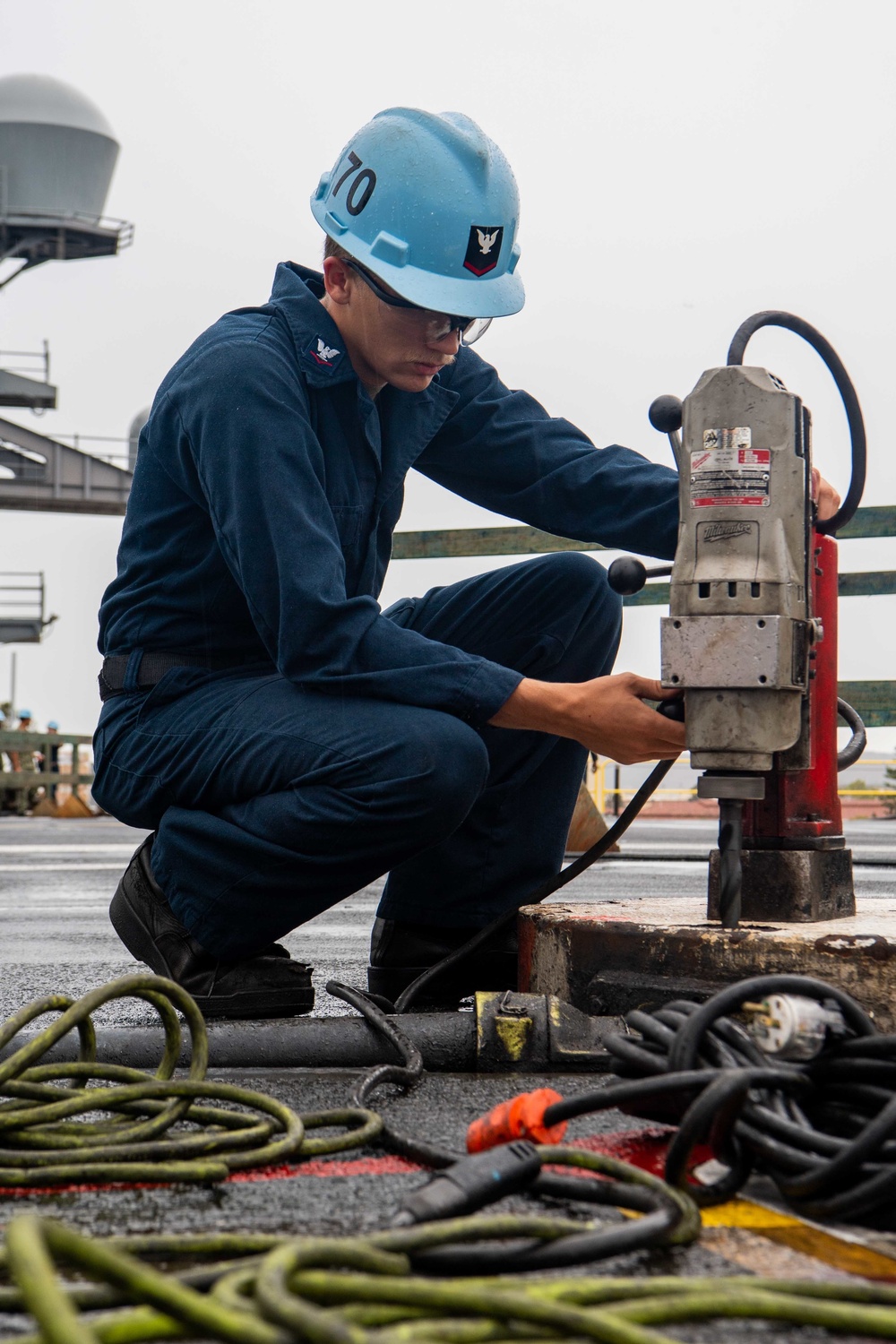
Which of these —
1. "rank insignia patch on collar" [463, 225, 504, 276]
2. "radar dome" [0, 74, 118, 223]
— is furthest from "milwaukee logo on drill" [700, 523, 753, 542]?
"radar dome" [0, 74, 118, 223]

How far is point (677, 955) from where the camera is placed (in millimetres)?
1940

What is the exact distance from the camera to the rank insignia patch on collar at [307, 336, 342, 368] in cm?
224

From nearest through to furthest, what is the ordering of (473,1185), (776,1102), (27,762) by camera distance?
(473,1185)
(776,1102)
(27,762)

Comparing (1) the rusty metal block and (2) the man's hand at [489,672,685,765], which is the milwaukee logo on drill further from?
(1) the rusty metal block

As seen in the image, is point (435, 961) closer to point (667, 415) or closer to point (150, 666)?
point (150, 666)

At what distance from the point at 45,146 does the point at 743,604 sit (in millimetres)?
24531

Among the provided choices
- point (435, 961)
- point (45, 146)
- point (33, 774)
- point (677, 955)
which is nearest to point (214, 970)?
point (435, 961)

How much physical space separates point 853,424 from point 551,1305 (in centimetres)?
173

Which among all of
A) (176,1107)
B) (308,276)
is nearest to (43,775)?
(308,276)

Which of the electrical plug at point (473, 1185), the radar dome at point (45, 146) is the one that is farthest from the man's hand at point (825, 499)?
the radar dome at point (45, 146)

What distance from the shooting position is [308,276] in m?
2.47

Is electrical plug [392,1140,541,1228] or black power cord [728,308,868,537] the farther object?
black power cord [728,308,868,537]

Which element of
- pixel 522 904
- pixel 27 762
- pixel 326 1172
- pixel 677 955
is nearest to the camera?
pixel 326 1172

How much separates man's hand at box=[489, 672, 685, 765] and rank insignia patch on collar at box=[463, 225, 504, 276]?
2.40 feet
